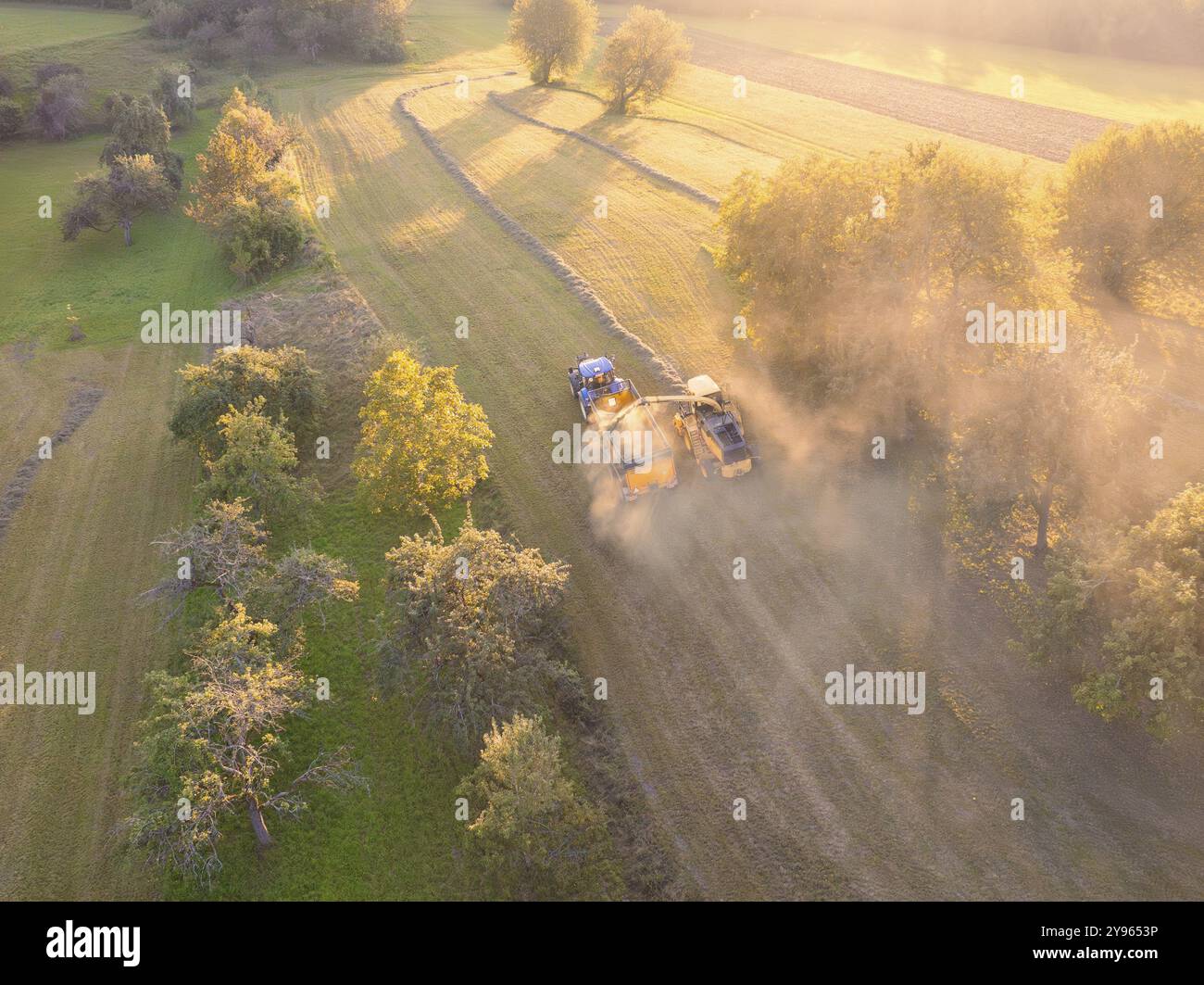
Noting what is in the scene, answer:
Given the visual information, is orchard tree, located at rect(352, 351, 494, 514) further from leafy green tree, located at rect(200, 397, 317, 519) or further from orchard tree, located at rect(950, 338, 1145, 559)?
orchard tree, located at rect(950, 338, 1145, 559)

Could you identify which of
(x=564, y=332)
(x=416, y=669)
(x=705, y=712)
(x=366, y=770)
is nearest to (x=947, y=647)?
(x=705, y=712)

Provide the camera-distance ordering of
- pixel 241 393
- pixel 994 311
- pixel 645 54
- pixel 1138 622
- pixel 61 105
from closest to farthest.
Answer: pixel 1138 622 → pixel 994 311 → pixel 241 393 → pixel 61 105 → pixel 645 54

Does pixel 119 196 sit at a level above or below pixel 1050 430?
above

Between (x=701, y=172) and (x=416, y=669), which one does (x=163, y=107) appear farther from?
(x=416, y=669)

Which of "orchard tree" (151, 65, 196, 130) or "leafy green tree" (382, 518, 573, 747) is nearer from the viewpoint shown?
"leafy green tree" (382, 518, 573, 747)

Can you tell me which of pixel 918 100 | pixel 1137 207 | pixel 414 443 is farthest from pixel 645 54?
pixel 414 443

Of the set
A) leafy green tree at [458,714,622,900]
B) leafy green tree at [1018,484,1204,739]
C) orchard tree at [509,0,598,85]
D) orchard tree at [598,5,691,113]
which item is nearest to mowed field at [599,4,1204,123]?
orchard tree at [598,5,691,113]

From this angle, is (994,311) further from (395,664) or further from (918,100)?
(918,100)
